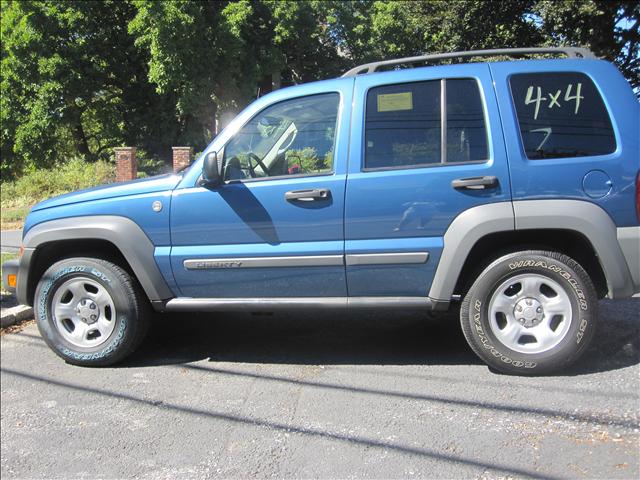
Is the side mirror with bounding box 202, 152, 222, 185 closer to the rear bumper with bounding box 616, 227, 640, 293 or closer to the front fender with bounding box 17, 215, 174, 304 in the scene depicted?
the front fender with bounding box 17, 215, 174, 304

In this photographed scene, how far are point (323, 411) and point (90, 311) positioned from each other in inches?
80.6

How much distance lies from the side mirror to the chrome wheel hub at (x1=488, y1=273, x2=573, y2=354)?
80.8 inches

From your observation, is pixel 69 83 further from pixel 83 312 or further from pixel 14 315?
pixel 83 312

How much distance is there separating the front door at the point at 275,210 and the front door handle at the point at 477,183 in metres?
0.78

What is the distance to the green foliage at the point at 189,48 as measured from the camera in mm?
16516

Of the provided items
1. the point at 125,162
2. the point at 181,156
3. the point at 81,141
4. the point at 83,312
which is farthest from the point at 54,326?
the point at 81,141

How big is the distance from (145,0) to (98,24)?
404 cm

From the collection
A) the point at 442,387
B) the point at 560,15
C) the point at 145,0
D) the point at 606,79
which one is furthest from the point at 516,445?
the point at 145,0

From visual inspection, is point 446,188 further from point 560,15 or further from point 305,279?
point 560,15

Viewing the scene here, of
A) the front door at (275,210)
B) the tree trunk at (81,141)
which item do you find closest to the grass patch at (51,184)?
the tree trunk at (81,141)

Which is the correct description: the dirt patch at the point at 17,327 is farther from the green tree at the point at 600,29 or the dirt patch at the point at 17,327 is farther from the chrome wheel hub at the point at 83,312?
the green tree at the point at 600,29

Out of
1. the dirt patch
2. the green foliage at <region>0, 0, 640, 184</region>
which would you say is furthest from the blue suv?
the green foliage at <region>0, 0, 640, 184</region>

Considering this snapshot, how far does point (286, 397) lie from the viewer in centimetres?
369

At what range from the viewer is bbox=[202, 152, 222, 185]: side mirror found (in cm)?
385
